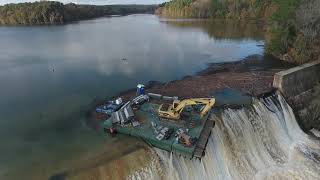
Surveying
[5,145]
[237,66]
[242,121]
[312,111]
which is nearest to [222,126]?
[242,121]

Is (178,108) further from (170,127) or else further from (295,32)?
(295,32)

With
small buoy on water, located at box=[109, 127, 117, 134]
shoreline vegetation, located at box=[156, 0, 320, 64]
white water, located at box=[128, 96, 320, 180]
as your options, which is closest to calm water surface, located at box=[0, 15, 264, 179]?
small buoy on water, located at box=[109, 127, 117, 134]

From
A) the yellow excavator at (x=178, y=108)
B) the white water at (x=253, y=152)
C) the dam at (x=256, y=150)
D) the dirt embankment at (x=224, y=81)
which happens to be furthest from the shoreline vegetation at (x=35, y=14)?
the white water at (x=253, y=152)

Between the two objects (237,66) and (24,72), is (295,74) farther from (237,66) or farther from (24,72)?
(24,72)

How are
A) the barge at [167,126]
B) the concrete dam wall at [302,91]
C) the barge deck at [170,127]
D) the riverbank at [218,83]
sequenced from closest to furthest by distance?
1. the barge deck at [170,127]
2. the barge at [167,126]
3. the concrete dam wall at [302,91]
4. the riverbank at [218,83]

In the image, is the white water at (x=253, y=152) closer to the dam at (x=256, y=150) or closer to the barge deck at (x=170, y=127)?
the dam at (x=256, y=150)

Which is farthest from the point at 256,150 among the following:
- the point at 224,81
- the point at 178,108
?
the point at 224,81

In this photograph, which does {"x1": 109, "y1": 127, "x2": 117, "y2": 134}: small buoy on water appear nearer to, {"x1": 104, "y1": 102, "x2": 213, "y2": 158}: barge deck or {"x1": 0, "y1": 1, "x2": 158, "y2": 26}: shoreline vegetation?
{"x1": 104, "y1": 102, "x2": 213, "y2": 158}: barge deck
